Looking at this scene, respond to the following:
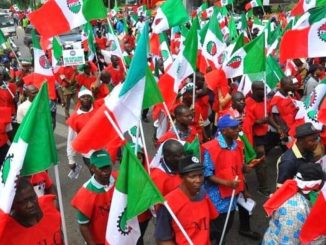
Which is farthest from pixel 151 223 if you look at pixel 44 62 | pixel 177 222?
pixel 44 62

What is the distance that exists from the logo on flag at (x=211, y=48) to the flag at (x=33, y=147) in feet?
18.3

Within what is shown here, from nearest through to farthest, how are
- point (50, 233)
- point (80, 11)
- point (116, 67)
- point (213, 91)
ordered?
point (50, 233), point (80, 11), point (213, 91), point (116, 67)

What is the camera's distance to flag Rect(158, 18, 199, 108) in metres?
6.10

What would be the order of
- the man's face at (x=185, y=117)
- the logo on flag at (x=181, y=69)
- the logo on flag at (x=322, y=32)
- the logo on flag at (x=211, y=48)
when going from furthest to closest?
the logo on flag at (x=211, y=48) < the logo on flag at (x=181, y=69) < the logo on flag at (x=322, y=32) < the man's face at (x=185, y=117)

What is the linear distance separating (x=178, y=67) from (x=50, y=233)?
352 centimetres

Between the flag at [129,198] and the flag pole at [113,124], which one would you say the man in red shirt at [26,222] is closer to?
the flag at [129,198]

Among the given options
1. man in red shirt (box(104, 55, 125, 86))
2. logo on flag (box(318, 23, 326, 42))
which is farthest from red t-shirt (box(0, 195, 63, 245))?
man in red shirt (box(104, 55, 125, 86))

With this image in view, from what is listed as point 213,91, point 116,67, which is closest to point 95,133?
point 213,91

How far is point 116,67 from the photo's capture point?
34.9 ft

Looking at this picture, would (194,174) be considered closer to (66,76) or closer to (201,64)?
(201,64)

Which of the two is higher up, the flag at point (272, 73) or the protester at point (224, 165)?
the protester at point (224, 165)

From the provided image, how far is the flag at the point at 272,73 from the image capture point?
7.85 meters

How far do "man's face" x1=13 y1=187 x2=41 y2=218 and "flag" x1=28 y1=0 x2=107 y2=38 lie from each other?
10.5ft

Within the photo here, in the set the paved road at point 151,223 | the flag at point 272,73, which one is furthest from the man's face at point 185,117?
the flag at point 272,73
